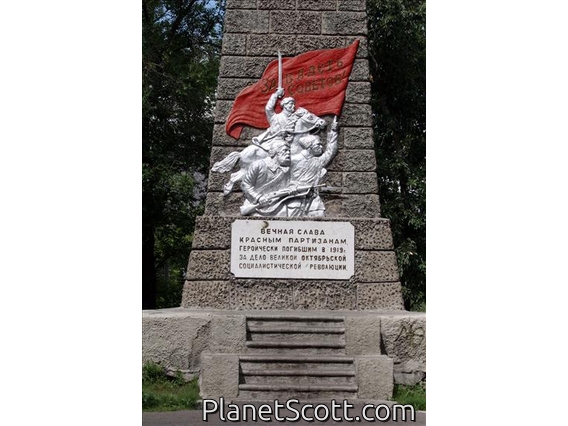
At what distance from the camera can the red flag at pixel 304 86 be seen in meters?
9.10

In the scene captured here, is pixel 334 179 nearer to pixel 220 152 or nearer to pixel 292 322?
pixel 220 152

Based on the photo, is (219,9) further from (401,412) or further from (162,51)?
(401,412)

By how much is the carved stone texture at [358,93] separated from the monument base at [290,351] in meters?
2.48

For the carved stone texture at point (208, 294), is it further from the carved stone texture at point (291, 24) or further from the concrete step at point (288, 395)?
the carved stone texture at point (291, 24)

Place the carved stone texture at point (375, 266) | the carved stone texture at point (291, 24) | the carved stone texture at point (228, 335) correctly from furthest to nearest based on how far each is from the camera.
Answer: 1. the carved stone texture at point (291, 24)
2. the carved stone texture at point (375, 266)
3. the carved stone texture at point (228, 335)

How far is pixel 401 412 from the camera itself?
23.7 ft

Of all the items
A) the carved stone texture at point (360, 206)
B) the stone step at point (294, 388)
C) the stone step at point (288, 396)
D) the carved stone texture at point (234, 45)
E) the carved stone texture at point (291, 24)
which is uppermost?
the carved stone texture at point (291, 24)

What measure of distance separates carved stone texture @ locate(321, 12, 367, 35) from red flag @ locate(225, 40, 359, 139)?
24 cm

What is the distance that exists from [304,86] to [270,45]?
642mm

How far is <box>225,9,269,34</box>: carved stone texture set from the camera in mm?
9312

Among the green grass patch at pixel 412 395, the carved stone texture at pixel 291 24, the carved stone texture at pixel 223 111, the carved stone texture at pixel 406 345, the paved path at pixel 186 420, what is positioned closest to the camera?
the paved path at pixel 186 420

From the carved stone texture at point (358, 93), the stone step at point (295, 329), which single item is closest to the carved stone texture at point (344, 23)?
the carved stone texture at point (358, 93)

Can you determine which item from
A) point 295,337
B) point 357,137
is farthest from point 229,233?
point 357,137

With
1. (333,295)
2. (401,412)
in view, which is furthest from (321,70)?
(401,412)
